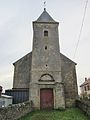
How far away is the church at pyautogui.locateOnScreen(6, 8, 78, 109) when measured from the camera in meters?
20.2

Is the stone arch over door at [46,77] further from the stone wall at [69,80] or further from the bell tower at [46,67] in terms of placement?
the stone wall at [69,80]

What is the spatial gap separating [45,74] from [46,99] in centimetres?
303

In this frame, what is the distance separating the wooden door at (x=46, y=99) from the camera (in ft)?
66.0

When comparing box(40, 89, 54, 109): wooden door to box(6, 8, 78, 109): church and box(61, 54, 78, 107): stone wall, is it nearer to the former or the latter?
box(6, 8, 78, 109): church

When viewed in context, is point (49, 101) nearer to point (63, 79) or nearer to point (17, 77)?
point (63, 79)

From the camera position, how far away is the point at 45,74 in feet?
69.6

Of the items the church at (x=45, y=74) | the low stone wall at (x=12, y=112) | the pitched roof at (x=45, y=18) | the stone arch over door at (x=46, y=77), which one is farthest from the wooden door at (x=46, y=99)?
the pitched roof at (x=45, y=18)

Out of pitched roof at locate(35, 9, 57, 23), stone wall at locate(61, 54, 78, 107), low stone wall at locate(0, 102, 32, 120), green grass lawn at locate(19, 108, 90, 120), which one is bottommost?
green grass lawn at locate(19, 108, 90, 120)

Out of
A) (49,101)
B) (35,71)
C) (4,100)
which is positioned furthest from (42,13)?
(4,100)

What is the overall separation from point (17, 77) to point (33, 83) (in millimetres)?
3721

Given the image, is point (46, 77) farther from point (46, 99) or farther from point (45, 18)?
point (45, 18)

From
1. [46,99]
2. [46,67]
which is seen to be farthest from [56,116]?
[46,67]

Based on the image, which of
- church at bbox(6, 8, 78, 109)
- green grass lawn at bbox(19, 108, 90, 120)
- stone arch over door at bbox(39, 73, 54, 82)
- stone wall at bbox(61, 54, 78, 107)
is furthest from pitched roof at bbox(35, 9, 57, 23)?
green grass lawn at bbox(19, 108, 90, 120)

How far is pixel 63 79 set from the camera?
75.7ft
